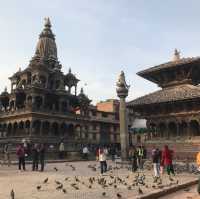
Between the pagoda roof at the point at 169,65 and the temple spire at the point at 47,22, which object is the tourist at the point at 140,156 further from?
the temple spire at the point at 47,22

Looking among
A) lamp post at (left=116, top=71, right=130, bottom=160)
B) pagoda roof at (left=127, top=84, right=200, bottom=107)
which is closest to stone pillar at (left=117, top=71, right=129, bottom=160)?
lamp post at (left=116, top=71, right=130, bottom=160)

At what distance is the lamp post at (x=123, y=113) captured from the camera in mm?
30703

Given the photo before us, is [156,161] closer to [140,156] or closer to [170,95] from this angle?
[140,156]

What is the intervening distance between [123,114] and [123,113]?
0.10 m

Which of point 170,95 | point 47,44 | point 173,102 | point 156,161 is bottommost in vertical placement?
point 156,161

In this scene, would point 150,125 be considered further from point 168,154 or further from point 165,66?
point 168,154

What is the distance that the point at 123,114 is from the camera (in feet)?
102

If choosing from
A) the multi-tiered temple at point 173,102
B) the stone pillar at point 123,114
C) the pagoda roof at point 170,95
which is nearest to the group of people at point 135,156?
the stone pillar at point 123,114

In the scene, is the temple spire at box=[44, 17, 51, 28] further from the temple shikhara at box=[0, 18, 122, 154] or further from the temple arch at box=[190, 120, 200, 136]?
the temple arch at box=[190, 120, 200, 136]

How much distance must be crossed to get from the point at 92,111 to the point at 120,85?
163 feet

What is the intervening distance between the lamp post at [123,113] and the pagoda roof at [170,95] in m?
3.62

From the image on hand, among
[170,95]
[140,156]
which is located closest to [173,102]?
[170,95]

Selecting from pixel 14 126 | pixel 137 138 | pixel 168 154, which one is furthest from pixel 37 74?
pixel 168 154

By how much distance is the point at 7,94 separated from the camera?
5925 cm
